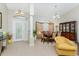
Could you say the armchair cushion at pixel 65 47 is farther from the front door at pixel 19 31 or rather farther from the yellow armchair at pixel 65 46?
the front door at pixel 19 31

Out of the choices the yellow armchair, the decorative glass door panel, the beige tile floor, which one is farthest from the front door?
the yellow armchair

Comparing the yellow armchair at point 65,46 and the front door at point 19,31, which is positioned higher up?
the front door at point 19,31

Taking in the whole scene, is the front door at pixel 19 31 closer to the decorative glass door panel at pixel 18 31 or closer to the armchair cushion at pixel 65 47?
the decorative glass door panel at pixel 18 31

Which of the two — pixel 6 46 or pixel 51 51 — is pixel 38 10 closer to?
pixel 51 51

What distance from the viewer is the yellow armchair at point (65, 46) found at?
3303 millimetres

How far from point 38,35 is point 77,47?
120 cm

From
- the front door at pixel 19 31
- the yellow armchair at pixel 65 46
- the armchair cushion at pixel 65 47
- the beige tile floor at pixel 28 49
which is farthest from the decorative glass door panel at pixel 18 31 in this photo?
the armchair cushion at pixel 65 47

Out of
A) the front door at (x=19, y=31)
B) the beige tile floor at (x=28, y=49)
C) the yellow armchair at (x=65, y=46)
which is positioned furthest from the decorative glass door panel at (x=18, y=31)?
the yellow armchair at (x=65, y=46)

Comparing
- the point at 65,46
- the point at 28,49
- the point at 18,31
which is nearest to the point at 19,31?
the point at 18,31

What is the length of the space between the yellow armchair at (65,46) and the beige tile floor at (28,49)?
201 millimetres

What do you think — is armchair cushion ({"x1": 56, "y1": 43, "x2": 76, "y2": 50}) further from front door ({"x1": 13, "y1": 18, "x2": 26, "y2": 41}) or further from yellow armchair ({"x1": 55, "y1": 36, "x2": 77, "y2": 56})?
front door ({"x1": 13, "y1": 18, "x2": 26, "y2": 41})

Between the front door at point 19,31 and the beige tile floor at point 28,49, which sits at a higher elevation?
the front door at point 19,31

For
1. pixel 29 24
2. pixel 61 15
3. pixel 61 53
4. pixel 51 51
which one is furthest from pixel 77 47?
pixel 29 24

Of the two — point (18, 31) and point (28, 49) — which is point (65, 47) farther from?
point (18, 31)
